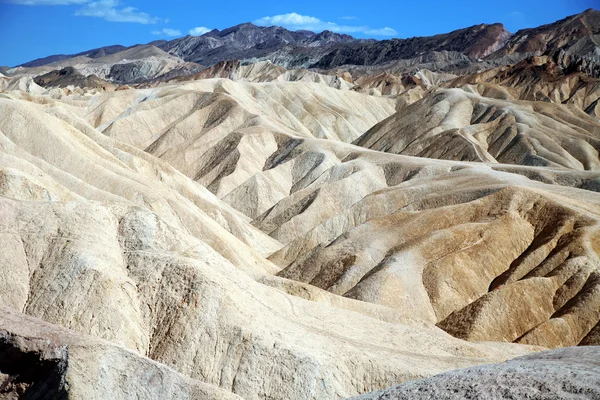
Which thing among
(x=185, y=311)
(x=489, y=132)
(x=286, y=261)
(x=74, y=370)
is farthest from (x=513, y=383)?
(x=489, y=132)

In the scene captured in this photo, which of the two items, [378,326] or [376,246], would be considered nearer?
[378,326]

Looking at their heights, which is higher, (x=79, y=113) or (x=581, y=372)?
(x=79, y=113)

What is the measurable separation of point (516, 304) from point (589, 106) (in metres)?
106

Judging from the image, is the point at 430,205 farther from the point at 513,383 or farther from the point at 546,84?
the point at 546,84

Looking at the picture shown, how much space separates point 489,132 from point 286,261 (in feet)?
186

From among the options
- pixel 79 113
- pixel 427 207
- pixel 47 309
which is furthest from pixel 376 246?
pixel 79 113

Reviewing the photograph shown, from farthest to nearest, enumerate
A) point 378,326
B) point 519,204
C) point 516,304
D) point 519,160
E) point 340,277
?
point 519,160
point 519,204
point 340,277
point 516,304
point 378,326

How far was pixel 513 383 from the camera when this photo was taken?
627 inches

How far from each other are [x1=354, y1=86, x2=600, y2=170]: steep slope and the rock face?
67.9 meters

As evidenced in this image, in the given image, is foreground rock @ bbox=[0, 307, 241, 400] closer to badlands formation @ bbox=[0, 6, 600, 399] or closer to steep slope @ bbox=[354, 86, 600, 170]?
badlands formation @ bbox=[0, 6, 600, 399]

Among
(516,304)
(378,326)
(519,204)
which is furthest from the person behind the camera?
(519,204)

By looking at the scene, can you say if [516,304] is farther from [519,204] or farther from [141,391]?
[141,391]

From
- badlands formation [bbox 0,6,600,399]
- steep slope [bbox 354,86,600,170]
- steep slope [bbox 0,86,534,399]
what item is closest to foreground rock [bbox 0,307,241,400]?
badlands formation [bbox 0,6,600,399]

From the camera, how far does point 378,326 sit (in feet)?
93.8
